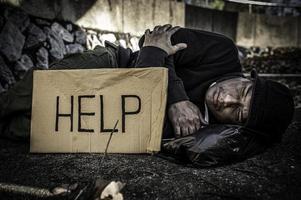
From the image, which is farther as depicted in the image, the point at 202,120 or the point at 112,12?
the point at 112,12

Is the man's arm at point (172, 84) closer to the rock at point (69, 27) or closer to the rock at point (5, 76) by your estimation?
A: the rock at point (5, 76)

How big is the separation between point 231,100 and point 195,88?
0.31 meters

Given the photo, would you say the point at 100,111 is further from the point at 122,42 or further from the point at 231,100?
the point at 122,42

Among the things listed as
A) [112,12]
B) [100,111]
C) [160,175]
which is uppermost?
[112,12]

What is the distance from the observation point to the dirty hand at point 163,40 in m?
1.99

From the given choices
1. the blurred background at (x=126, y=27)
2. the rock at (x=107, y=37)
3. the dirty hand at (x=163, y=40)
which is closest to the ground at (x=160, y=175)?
the dirty hand at (x=163, y=40)

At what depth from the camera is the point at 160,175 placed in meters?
1.49

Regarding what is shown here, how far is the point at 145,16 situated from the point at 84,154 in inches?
159

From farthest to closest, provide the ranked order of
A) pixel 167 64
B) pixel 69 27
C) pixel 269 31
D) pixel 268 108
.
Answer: pixel 269 31
pixel 69 27
pixel 167 64
pixel 268 108

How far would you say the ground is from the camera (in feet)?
4.34

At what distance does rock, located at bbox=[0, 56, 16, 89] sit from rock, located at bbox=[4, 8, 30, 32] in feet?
1.40

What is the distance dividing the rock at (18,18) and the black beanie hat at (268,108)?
2483 millimetres

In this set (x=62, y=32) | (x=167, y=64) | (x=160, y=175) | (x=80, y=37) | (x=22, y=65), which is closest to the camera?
(x=160, y=175)

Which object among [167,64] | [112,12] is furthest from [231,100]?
[112,12]
